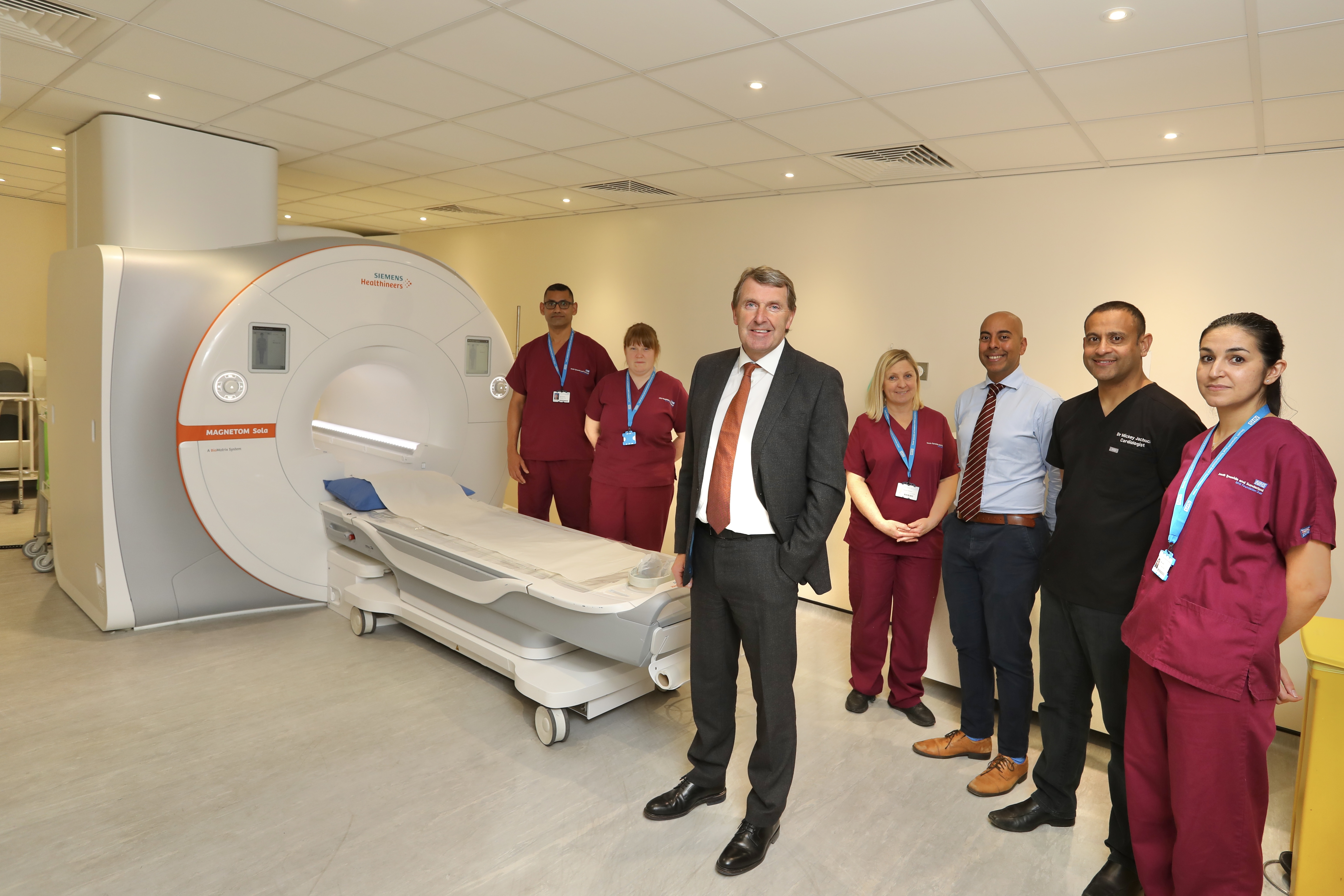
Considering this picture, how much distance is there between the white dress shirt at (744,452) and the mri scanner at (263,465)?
0.88m

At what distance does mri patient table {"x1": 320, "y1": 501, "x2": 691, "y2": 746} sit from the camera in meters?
2.41

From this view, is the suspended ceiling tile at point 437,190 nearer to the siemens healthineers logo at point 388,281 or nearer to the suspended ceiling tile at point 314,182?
the suspended ceiling tile at point 314,182

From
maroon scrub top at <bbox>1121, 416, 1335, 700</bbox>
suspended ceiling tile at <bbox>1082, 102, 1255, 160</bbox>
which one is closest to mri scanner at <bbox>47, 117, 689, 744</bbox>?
maroon scrub top at <bbox>1121, 416, 1335, 700</bbox>

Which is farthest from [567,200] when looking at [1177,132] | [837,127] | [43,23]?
[1177,132]

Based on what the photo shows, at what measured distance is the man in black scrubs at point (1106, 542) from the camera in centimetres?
186

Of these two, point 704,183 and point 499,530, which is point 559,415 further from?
point 704,183

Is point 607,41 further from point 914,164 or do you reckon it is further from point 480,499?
point 480,499

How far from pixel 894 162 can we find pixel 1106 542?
214cm

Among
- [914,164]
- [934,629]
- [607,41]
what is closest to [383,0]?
[607,41]

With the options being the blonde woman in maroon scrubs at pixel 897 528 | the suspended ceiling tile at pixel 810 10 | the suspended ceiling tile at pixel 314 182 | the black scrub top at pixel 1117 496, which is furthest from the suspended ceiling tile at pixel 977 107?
the suspended ceiling tile at pixel 314 182

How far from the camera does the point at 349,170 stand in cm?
424

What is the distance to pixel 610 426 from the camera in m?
3.45

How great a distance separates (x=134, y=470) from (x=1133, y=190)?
424 cm

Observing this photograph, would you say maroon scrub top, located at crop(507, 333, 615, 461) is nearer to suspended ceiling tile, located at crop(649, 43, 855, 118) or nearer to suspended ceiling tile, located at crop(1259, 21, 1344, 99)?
suspended ceiling tile, located at crop(649, 43, 855, 118)
